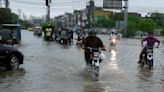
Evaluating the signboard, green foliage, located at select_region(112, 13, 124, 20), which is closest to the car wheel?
the signboard

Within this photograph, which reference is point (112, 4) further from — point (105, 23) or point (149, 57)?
point (149, 57)

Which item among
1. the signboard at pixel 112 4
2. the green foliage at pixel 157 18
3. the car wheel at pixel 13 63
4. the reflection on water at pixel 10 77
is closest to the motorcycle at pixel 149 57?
the reflection on water at pixel 10 77

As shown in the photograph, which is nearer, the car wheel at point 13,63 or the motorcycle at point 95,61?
the motorcycle at point 95,61

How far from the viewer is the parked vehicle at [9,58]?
18009mm

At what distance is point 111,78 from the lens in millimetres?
16109

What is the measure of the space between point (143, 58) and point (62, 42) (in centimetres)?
2566

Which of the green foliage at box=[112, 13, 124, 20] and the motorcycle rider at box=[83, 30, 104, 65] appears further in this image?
the green foliage at box=[112, 13, 124, 20]

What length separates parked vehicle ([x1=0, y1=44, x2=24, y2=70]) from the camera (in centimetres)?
1801

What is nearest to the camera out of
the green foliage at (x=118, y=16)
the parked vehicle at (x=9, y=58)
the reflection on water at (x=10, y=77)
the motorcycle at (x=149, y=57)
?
the reflection on water at (x=10, y=77)

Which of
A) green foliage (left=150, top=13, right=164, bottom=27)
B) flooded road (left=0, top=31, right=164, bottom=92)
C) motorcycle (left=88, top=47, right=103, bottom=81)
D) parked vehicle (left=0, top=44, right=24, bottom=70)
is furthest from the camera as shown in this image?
green foliage (left=150, top=13, right=164, bottom=27)

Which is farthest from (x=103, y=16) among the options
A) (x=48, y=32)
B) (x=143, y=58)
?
(x=143, y=58)

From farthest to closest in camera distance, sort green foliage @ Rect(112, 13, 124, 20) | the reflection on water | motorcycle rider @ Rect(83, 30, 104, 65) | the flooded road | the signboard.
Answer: green foliage @ Rect(112, 13, 124, 20) → the signboard → motorcycle rider @ Rect(83, 30, 104, 65) → the reflection on water → the flooded road

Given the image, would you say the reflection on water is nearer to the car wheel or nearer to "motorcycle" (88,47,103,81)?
the car wheel

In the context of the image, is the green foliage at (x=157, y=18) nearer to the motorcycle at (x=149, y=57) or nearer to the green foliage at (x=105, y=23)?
the green foliage at (x=105, y=23)
